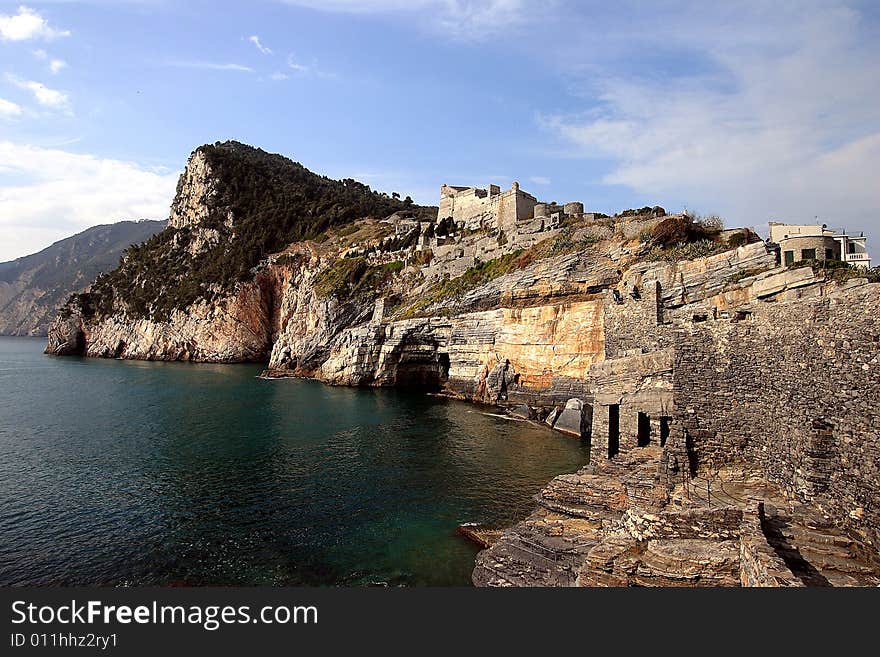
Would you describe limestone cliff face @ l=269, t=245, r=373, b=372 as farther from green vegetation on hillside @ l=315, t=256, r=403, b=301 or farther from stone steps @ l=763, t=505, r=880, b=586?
stone steps @ l=763, t=505, r=880, b=586

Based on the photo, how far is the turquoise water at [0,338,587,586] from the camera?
15.7 meters

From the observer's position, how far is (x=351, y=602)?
286 inches

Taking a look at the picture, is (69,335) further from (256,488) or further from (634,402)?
(634,402)

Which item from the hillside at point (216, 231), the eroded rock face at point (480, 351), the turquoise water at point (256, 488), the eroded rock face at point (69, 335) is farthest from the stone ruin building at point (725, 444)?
the eroded rock face at point (69, 335)

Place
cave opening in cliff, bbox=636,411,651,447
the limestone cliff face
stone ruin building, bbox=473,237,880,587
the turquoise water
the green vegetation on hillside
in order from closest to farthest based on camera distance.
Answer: stone ruin building, bbox=473,237,880,587
the turquoise water
cave opening in cliff, bbox=636,411,651,447
the limestone cliff face
the green vegetation on hillside

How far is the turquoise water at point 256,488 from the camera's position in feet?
51.4

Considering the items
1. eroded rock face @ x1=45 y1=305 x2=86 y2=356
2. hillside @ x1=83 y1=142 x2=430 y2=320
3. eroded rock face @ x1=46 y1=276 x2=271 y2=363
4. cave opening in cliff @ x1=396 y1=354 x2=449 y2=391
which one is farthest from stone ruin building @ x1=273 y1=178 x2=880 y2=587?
eroded rock face @ x1=45 y1=305 x2=86 y2=356

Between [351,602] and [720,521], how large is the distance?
853cm

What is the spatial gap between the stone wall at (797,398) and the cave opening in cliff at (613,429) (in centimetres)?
425

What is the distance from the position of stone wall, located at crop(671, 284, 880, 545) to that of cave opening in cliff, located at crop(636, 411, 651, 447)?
293cm

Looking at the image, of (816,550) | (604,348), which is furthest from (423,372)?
(816,550)

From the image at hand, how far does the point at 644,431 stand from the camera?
1891cm

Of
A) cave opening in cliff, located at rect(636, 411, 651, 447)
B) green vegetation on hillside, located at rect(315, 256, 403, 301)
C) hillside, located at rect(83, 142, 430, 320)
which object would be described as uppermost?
hillside, located at rect(83, 142, 430, 320)

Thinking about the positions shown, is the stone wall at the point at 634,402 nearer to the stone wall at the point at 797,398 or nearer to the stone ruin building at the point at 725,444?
the stone ruin building at the point at 725,444
